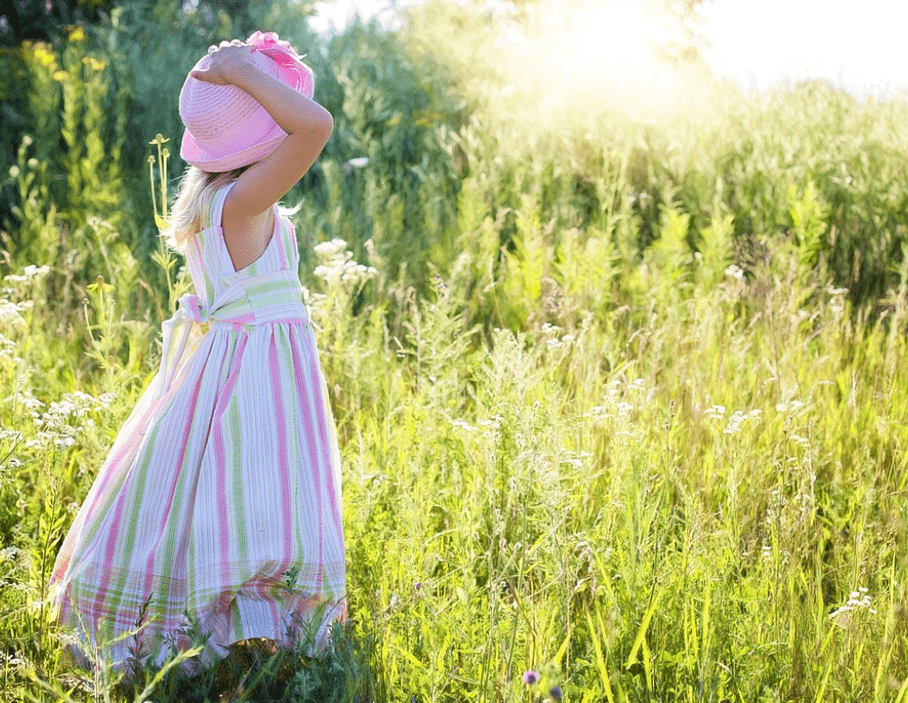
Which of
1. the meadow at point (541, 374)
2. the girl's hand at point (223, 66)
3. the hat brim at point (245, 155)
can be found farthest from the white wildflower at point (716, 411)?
the girl's hand at point (223, 66)

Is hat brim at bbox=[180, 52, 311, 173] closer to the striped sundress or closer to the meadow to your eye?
the striped sundress

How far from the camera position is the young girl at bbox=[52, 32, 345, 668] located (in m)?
1.91

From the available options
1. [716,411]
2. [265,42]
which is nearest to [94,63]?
[265,42]

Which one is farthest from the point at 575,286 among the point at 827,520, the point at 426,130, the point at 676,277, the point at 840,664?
the point at 426,130

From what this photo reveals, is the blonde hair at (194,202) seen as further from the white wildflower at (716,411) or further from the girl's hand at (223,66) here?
the white wildflower at (716,411)

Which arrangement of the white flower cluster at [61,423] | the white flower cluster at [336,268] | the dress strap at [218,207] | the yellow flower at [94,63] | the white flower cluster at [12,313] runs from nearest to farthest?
the dress strap at [218,207]
the white flower cluster at [61,423]
the white flower cluster at [12,313]
the white flower cluster at [336,268]
the yellow flower at [94,63]

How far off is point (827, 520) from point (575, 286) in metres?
1.48

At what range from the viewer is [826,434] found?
2.89 meters

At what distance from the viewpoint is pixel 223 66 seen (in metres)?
2.00

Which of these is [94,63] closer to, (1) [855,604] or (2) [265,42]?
(2) [265,42]

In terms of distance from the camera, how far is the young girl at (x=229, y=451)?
6.26 feet

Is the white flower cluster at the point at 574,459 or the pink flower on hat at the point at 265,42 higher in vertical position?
the pink flower on hat at the point at 265,42

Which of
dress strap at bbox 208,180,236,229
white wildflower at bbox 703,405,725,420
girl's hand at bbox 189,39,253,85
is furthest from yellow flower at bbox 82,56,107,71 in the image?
white wildflower at bbox 703,405,725,420

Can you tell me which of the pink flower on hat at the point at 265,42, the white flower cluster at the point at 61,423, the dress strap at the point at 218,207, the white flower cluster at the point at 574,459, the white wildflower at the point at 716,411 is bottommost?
the white wildflower at the point at 716,411
